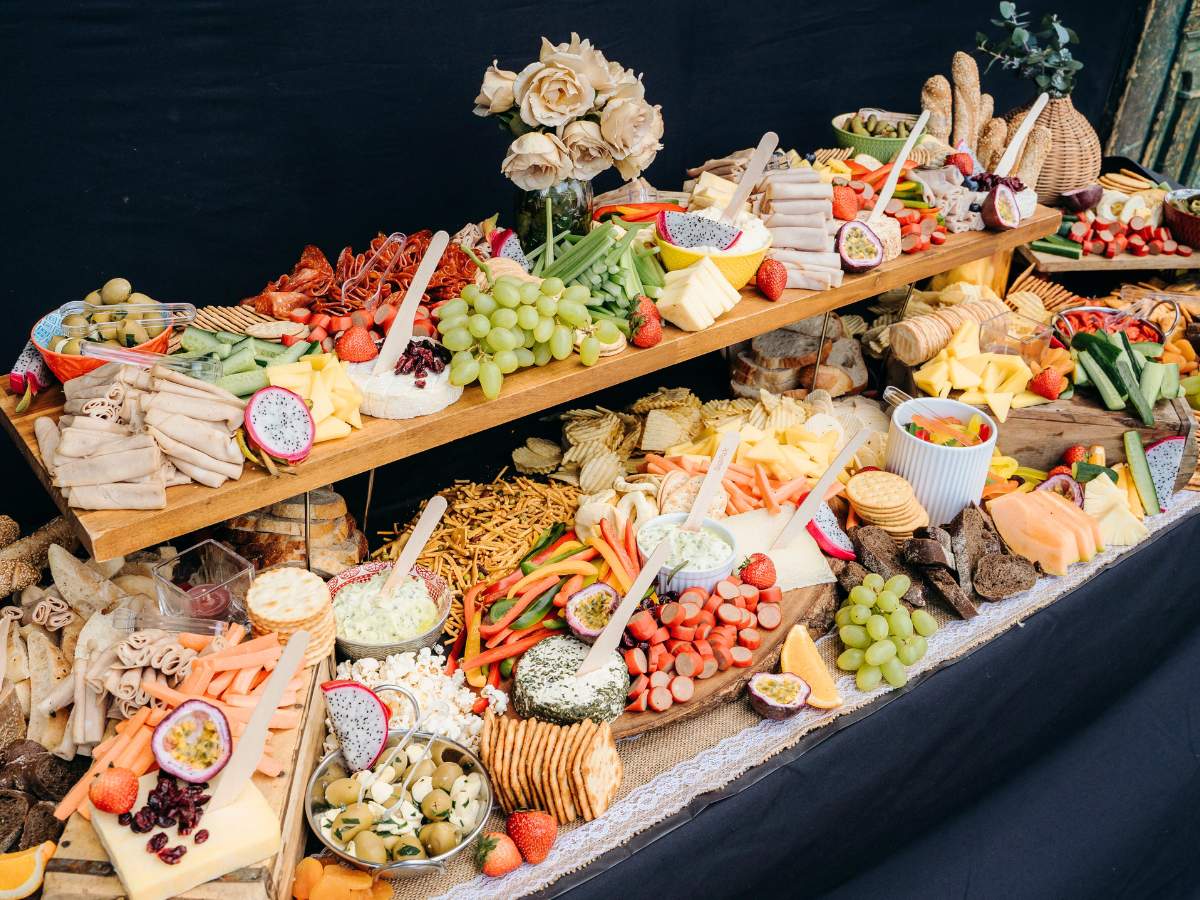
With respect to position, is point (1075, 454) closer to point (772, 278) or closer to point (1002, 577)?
point (1002, 577)

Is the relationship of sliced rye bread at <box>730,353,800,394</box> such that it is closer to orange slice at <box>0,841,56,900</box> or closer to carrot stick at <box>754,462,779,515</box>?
carrot stick at <box>754,462,779,515</box>

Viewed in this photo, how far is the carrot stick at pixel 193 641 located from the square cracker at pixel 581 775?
0.83 metres

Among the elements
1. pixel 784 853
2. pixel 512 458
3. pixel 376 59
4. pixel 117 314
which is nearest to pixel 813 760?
pixel 784 853

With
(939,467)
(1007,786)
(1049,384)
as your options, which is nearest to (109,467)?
(939,467)

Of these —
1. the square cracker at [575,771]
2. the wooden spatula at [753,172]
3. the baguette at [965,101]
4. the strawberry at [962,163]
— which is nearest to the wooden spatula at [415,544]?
the square cracker at [575,771]

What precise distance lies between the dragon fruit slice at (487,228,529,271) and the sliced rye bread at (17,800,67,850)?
1.71 m

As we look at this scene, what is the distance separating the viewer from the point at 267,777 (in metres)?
1.81

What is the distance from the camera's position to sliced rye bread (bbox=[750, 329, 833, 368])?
3.37 m

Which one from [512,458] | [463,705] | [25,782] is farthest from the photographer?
[512,458]

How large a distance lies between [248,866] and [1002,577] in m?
2.05

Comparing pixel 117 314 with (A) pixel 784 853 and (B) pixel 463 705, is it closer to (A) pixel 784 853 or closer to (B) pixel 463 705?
(B) pixel 463 705

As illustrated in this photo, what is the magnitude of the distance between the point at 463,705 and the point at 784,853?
0.87 meters

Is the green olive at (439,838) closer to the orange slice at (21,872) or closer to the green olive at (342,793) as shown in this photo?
the green olive at (342,793)

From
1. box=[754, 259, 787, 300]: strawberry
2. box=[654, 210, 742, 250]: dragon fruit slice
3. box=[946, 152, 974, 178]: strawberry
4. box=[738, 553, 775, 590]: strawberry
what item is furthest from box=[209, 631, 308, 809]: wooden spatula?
box=[946, 152, 974, 178]: strawberry
